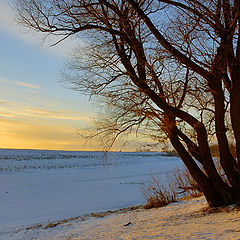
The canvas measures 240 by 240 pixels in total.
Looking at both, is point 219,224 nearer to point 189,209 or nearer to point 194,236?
point 194,236

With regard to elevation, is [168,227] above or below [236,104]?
below

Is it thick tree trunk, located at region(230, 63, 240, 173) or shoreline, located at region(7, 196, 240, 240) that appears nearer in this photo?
shoreline, located at region(7, 196, 240, 240)

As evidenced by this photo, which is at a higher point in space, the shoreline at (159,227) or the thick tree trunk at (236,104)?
the thick tree trunk at (236,104)

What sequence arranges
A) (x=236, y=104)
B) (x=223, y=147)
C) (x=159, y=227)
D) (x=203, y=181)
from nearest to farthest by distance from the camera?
(x=159, y=227) → (x=236, y=104) → (x=223, y=147) → (x=203, y=181)

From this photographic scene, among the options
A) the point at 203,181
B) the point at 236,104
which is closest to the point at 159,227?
the point at 203,181

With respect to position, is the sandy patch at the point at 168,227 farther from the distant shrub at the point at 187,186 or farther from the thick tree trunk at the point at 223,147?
the distant shrub at the point at 187,186

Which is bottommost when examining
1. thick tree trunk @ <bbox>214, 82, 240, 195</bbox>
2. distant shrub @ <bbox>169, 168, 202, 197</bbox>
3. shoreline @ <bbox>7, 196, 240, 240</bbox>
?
shoreline @ <bbox>7, 196, 240, 240</bbox>

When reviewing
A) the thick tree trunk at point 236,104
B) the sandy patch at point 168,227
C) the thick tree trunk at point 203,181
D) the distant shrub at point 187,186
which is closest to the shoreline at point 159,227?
the sandy patch at point 168,227

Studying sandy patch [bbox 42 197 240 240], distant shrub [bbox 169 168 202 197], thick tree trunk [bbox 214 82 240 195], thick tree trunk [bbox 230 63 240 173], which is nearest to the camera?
sandy patch [bbox 42 197 240 240]

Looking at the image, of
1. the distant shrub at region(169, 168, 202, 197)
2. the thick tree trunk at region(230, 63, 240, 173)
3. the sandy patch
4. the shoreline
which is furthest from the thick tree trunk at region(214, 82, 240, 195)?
the distant shrub at region(169, 168, 202, 197)

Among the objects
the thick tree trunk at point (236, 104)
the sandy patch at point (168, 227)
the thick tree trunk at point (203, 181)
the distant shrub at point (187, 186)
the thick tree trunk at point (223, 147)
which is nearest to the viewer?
the sandy patch at point (168, 227)

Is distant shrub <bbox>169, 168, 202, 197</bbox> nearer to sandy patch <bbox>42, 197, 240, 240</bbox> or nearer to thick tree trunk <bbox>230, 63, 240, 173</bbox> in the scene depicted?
sandy patch <bbox>42, 197, 240, 240</bbox>

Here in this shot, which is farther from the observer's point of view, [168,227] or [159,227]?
[159,227]

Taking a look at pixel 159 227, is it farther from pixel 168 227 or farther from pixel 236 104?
pixel 236 104
